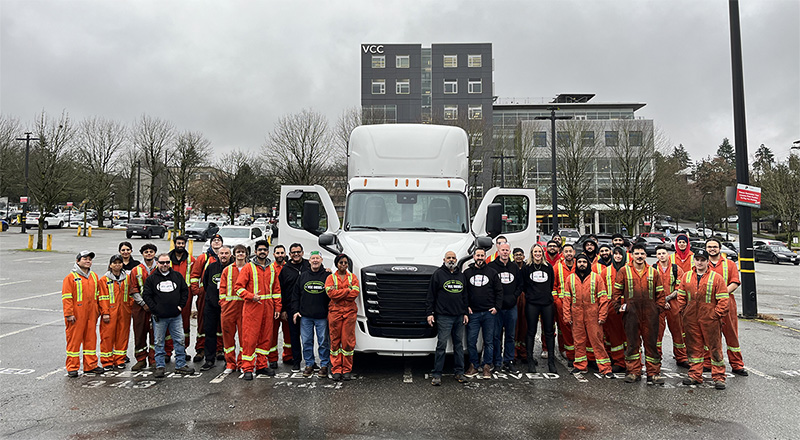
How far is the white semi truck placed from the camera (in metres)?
6.37

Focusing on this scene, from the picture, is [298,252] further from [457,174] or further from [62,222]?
[62,222]

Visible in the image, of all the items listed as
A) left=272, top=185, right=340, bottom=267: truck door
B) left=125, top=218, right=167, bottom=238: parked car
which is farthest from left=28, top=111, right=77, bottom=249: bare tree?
left=272, top=185, right=340, bottom=267: truck door

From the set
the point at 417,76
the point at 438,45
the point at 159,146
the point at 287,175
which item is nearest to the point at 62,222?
the point at 159,146

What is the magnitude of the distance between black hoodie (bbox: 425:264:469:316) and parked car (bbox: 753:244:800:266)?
29.5 meters

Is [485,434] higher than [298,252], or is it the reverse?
[298,252]

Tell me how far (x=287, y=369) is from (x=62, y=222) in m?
53.9

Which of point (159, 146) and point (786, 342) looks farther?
point (159, 146)

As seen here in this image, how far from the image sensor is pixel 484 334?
6.62 meters

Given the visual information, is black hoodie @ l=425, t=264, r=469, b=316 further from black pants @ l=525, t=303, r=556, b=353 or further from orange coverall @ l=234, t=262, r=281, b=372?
orange coverall @ l=234, t=262, r=281, b=372

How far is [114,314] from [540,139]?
126 ft

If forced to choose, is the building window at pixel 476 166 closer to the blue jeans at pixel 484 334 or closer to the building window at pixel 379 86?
the building window at pixel 379 86

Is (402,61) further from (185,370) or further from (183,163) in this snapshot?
(185,370)

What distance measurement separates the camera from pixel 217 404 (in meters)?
5.57

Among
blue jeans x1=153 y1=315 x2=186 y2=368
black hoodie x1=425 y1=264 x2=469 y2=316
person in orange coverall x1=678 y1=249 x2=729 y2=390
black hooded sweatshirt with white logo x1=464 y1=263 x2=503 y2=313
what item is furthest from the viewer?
blue jeans x1=153 y1=315 x2=186 y2=368
